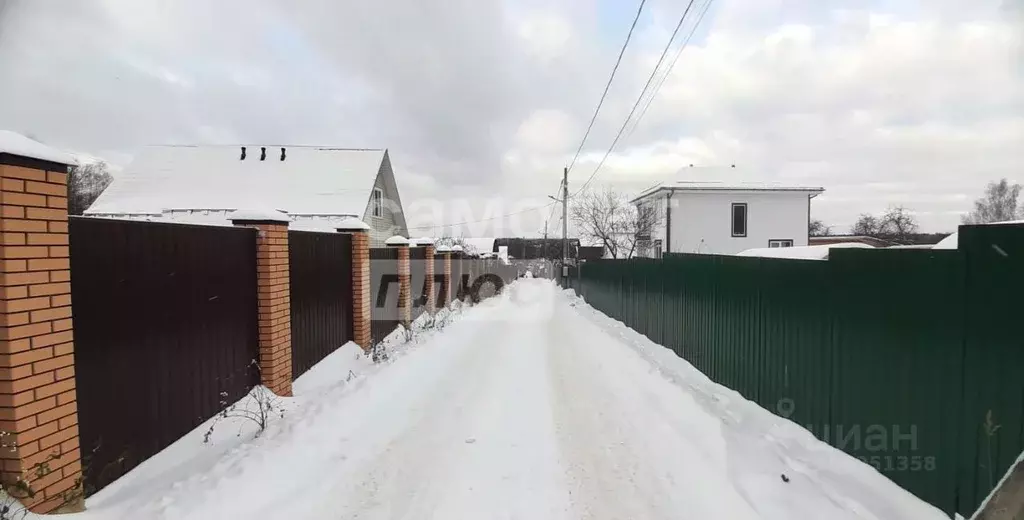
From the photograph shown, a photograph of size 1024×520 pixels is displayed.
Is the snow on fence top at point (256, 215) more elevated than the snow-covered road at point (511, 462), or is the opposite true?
the snow on fence top at point (256, 215)

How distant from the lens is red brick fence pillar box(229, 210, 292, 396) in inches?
189

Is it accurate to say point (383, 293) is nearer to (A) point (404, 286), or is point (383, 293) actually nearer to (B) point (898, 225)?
(A) point (404, 286)

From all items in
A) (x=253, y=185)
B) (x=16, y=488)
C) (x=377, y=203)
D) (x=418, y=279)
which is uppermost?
(x=253, y=185)

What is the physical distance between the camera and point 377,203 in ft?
76.6

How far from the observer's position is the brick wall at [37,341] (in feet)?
7.25

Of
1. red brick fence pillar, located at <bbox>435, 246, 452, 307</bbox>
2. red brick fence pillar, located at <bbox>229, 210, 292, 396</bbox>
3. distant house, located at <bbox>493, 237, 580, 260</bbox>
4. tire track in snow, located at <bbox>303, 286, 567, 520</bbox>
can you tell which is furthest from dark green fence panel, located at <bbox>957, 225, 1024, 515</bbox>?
distant house, located at <bbox>493, 237, 580, 260</bbox>

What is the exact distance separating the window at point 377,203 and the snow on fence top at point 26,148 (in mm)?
19985

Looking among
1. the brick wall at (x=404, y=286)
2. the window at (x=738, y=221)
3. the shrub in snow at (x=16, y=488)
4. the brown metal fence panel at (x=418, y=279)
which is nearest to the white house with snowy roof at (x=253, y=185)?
the brown metal fence panel at (x=418, y=279)

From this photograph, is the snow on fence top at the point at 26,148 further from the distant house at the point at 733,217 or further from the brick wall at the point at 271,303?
the distant house at the point at 733,217

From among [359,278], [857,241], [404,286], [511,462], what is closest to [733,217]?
[857,241]

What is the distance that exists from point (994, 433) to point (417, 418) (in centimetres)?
401

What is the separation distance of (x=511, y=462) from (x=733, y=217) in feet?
74.0

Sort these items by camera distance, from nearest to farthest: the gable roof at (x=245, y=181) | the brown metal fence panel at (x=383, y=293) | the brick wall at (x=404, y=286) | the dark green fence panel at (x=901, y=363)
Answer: the dark green fence panel at (x=901, y=363)
the brown metal fence panel at (x=383, y=293)
the brick wall at (x=404, y=286)
the gable roof at (x=245, y=181)

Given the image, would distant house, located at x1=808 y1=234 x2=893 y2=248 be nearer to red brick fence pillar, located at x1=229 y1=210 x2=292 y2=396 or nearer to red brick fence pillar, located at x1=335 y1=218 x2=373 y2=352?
red brick fence pillar, located at x1=335 y1=218 x2=373 y2=352
